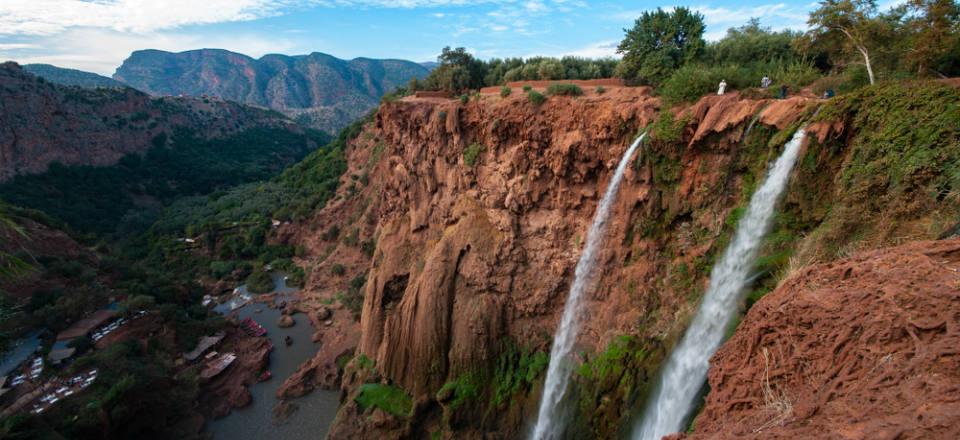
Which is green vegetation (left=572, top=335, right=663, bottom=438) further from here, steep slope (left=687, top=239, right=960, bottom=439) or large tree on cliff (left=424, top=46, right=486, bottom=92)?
large tree on cliff (left=424, top=46, right=486, bottom=92)

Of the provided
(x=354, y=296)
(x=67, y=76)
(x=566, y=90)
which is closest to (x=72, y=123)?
(x=354, y=296)

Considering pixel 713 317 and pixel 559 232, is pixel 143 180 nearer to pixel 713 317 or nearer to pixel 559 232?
pixel 559 232

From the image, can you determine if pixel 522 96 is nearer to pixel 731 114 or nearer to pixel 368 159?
pixel 731 114

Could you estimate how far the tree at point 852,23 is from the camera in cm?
1009

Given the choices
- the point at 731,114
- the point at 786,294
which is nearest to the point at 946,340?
the point at 786,294

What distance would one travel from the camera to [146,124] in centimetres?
6494

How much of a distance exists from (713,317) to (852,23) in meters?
8.87

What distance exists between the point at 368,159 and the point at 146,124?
4821cm

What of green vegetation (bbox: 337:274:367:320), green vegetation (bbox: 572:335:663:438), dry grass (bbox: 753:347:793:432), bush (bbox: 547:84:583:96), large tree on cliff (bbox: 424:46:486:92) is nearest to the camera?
dry grass (bbox: 753:347:793:432)

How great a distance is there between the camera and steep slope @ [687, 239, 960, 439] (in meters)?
3.40

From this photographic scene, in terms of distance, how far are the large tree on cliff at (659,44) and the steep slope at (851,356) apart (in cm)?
1067

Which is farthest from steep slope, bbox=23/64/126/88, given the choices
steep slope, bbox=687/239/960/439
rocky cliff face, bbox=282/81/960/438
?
steep slope, bbox=687/239/960/439

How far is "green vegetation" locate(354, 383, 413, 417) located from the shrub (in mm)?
9837

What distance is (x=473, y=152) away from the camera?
16.4 m
